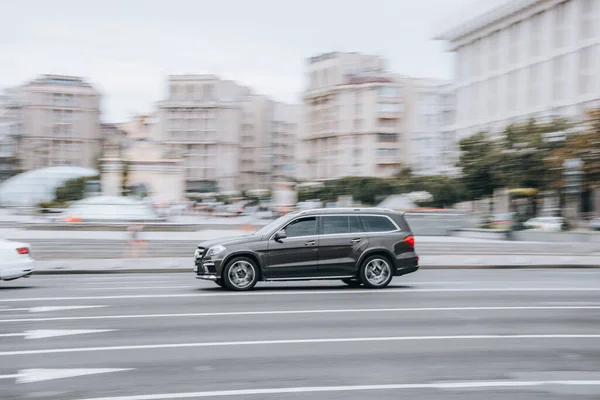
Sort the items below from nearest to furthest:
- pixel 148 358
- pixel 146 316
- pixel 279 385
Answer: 1. pixel 279 385
2. pixel 148 358
3. pixel 146 316

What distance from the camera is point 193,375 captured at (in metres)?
8.40

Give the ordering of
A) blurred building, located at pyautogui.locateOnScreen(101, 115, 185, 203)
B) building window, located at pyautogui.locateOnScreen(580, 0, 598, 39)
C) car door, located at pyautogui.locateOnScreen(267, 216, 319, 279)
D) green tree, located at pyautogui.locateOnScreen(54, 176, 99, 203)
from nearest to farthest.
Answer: car door, located at pyautogui.locateOnScreen(267, 216, 319, 279), building window, located at pyautogui.locateOnScreen(580, 0, 598, 39), blurred building, located at pyautogui.locateOnScreen(101, 115, 185, 203), green tree, located at pyautogui.locateOnScreen(54, 176, 99, 203)

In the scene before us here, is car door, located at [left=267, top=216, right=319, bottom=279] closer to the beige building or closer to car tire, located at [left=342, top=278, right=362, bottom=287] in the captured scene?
car tire, located at [left=342, top=278, right=362, bottom=287]

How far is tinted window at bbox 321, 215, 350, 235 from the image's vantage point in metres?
17.7

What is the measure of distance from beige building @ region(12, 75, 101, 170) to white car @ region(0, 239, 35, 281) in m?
127

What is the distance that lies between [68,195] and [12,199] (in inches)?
227

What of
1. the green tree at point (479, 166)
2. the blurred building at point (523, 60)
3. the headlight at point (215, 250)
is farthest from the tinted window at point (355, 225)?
the blurred building at point (523, 60)

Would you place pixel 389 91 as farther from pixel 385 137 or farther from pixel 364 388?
pixel 364 388

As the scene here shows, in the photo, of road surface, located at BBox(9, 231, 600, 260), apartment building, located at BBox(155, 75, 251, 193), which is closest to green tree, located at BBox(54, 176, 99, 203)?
road surface, located at BBox(9, 231, 600, 260)

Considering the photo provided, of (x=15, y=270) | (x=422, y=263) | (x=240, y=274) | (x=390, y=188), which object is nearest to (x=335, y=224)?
(x=240, y=274)

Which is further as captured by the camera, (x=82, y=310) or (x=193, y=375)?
(x=82, y=310)

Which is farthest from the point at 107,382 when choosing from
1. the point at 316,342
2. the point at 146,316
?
the point at 146,316

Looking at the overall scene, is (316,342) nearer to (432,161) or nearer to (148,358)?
(148,358)

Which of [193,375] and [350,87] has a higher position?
[350,87]
